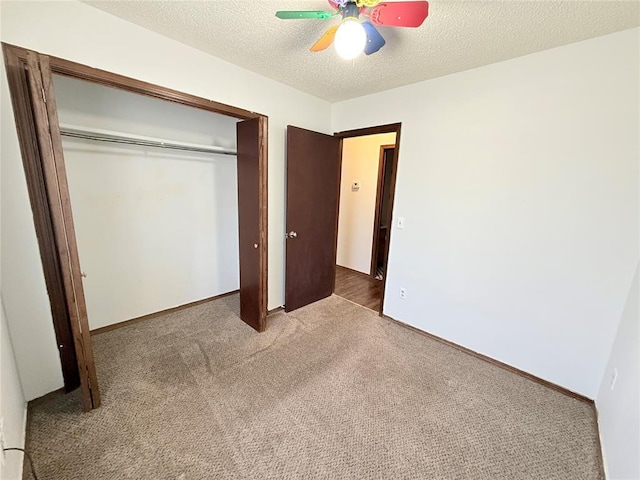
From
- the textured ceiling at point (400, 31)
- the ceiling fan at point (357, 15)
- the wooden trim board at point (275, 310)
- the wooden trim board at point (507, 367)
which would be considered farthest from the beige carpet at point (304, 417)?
the textured ceiling at point (400, 31)

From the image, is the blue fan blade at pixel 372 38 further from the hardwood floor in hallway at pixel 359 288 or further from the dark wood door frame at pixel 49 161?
the hardwood floor in hallway at pixel 359 288

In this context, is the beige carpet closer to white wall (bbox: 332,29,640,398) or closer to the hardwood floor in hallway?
white wall (bbox: 332,29,640,398)

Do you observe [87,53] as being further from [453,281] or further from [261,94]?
[453,281]

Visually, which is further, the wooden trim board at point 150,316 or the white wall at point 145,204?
the wooden trim board at point 150,316

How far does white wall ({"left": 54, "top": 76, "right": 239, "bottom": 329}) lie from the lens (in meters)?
2.18

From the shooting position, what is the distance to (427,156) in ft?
7.87

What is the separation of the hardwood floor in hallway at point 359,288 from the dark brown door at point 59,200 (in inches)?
101

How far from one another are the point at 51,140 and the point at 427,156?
8.48 ft

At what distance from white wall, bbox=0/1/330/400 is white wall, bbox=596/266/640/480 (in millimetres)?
3084

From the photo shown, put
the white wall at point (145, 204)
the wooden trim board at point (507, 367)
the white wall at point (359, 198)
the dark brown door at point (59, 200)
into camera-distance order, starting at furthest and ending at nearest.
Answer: the white wall at point (359, 198) → the white wall at point (145, 204) → the wooden trim board at point (507, 367) → the dark brown door at point (59, 200)

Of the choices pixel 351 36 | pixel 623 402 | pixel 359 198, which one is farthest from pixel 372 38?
pixel 359 198

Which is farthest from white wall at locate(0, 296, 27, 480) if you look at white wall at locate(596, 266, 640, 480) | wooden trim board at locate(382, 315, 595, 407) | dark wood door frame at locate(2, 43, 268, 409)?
wooden trim board at locate(382, 315, 595, 407)

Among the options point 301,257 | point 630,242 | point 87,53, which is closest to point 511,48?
point 630,242

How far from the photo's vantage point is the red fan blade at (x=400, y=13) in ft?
3.67
